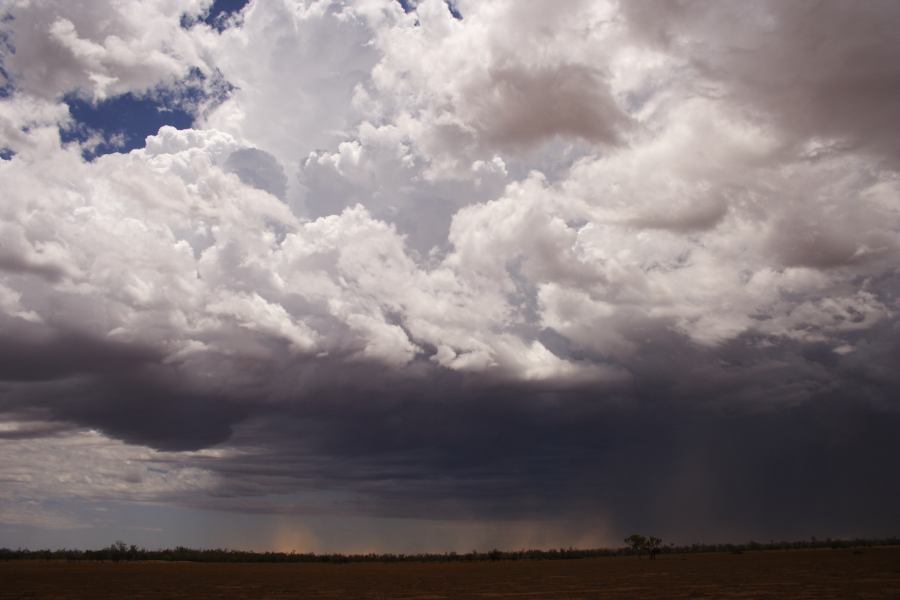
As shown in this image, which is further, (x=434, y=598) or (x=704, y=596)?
(x=434, y=598)

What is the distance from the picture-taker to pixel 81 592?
61.9 meters

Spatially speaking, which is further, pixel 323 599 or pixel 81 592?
pixel 81 592

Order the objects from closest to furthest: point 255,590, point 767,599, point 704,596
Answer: point 767,599
point 704,596
point 255,590

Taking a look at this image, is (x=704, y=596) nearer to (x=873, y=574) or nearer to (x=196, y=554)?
(x=873, y=574)

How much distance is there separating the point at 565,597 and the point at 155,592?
3457 centimetres

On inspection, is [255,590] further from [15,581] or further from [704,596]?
[704,596]

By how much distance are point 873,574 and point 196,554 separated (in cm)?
16951

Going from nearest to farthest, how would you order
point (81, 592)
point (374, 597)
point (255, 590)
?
1. point (374, 597)
2. point (81, 592)
3. point (255, 590)

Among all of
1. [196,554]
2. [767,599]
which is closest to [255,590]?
[767,599]

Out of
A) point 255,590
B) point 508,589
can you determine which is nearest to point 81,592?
point 255,590

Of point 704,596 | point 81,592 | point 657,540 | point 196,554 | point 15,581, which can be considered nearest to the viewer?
point 704,596

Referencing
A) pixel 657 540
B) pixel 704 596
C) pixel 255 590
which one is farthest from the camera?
pixel 657 540

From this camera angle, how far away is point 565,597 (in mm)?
52969

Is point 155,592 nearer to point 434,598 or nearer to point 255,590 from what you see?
point 255,590
